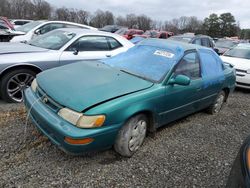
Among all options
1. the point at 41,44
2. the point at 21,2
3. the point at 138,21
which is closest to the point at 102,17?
the point at 138,21

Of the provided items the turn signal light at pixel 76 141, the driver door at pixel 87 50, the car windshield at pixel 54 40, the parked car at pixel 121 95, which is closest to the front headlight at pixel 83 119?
the parked car at pixel 121 95

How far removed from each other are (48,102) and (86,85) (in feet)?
1.67

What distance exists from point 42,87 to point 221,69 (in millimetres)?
3458

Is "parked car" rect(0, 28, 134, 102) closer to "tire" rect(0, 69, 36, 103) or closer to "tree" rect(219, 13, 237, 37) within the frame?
"tire" rect(0, 69, 36, 103)

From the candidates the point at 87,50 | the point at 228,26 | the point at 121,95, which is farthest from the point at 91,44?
the point at 228,26

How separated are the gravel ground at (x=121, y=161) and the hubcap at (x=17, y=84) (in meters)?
0.48

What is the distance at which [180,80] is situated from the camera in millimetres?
3449

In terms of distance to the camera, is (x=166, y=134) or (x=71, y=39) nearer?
(x=166, y=134)

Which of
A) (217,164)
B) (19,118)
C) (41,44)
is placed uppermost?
(41,44)

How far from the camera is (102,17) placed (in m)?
57.5

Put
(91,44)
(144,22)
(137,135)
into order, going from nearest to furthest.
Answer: (137,135) < (91,44) < (144,22)

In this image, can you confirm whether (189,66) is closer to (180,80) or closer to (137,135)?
(180,80)

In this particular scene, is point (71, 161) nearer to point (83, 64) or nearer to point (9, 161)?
point (9, 161)

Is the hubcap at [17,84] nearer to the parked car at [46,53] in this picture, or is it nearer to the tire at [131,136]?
the parked car at [46,53]
